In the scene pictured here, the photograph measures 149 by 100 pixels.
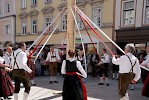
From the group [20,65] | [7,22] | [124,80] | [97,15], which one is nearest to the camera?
[124,80]

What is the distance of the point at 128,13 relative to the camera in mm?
12688

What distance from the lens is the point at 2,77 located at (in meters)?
5.53

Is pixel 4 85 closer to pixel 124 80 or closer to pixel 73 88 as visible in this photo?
pixel 73 88

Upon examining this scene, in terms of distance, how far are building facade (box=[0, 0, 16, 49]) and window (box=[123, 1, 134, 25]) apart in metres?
13.4

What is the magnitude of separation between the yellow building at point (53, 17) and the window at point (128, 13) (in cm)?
86

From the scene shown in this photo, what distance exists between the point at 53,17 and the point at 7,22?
7778 millimetres

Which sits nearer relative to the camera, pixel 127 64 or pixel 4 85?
pixel 127 64

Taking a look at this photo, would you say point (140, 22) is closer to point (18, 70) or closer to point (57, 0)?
point (57, 0)

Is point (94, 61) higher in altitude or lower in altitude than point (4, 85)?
higher

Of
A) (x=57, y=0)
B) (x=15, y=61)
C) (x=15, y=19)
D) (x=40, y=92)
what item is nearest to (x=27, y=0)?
(x=15, y=19)

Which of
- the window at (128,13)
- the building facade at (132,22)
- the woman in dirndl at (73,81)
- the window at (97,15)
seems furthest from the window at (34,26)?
the woman in dirndl at (73,81)

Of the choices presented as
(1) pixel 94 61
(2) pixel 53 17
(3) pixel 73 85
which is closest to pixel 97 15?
(2) pixel 53 17

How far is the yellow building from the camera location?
540 inches

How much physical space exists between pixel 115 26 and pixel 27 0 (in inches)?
430
